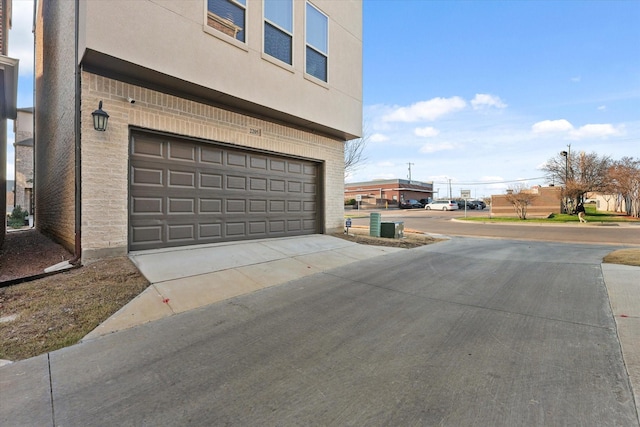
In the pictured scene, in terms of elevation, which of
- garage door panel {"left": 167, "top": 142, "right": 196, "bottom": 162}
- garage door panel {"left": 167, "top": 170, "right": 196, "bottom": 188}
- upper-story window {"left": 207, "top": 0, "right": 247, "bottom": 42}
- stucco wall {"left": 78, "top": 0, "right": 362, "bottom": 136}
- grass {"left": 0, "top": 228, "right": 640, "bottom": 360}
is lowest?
grass {"left": 0, "top": 228, "right": 640, "bottom": 360}

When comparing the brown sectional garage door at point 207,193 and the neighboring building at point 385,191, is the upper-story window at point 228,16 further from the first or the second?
the neighboring building at point 385,191

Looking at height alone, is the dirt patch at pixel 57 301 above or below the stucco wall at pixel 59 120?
below

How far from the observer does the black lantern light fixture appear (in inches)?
236

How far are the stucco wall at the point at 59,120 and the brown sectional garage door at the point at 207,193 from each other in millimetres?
1413

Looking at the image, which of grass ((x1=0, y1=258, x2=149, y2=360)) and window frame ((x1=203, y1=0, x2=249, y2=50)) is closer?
grass ((x1=0, y1=258, x2=149, y2=360))

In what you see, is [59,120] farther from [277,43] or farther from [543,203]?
[543,203]

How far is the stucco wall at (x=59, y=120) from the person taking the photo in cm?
716

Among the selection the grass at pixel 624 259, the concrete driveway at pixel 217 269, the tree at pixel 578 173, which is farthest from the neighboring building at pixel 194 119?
the tree at pixel 578 173

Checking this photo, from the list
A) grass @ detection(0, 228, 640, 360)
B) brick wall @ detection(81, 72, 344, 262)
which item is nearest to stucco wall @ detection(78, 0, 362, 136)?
brick wall @ detection(81, 72, 344, 262)

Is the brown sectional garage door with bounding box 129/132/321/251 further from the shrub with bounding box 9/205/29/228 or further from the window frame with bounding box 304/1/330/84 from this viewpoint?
the shrub with bounding box 9/205/29/228

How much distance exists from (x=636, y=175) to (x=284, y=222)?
3133 centimetres

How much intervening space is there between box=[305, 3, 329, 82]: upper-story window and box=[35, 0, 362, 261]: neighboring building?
5cm

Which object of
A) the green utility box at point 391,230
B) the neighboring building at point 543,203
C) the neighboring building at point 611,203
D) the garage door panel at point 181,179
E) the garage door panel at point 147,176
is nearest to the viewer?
the garage door panel at point 147,176

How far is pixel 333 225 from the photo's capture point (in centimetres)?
1148
